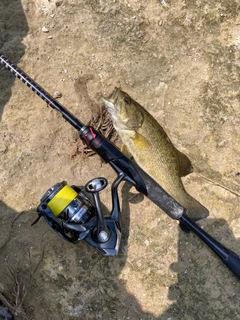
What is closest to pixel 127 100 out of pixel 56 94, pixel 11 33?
pixel 56 94

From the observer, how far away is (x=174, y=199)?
3.52 metres

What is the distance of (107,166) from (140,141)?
589mm

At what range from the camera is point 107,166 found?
13.0ft

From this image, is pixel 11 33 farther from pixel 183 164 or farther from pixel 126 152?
pixel 183 164

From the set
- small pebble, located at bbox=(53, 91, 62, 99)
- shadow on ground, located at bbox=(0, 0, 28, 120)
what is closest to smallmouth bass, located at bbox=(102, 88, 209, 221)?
small pebble, located at bbox=(53, 91, 62, 99)

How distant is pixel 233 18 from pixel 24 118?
2648 millimetres

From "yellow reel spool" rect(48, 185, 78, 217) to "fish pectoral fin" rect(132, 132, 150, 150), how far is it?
2.78 ft

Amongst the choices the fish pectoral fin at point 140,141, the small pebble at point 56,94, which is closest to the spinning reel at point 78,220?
the fish pectoral fin at point 140,141

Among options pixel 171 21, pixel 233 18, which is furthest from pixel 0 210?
pixel 233 18

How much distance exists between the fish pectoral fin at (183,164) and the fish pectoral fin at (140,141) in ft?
1.21

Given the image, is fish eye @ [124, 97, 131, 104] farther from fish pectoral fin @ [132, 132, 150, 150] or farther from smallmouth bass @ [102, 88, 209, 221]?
fish pectoral fin @ [132, 132, 150, 150]

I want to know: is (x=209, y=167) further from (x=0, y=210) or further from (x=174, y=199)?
(x=0, y=210)

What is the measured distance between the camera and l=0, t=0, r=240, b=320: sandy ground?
145 inches

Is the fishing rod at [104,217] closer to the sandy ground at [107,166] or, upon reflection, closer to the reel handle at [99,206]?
the reel handle at [99,206]
